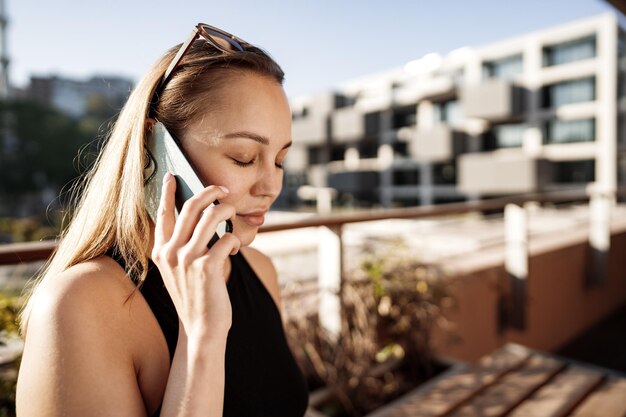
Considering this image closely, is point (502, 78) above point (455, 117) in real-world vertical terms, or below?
above

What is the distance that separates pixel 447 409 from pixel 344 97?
110 ft

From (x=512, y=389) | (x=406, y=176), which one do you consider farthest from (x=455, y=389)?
(x=406, y=176)

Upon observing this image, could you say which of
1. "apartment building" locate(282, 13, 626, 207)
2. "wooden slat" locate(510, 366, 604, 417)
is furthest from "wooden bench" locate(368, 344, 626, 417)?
"apartment building" locate(282, 13, 626, 207)

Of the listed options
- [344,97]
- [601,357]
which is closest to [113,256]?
[601,357]

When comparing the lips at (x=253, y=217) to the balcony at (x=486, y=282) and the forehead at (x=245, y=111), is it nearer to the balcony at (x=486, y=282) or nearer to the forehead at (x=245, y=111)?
the forehead at (x=245, y=111)

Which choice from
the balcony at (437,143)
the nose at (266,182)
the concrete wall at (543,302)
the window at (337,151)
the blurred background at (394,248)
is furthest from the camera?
the window at (337,151)

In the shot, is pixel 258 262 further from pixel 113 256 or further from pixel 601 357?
pixel 601 357

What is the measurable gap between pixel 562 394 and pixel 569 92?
25806 mm

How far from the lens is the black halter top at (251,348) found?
881mm

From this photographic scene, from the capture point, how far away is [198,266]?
684 millimetres

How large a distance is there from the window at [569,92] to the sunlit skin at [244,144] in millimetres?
26141

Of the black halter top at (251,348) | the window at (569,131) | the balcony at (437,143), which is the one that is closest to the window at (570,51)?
the window at (569,131)

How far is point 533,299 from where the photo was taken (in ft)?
13.2

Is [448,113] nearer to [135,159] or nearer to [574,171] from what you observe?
[574,171]
